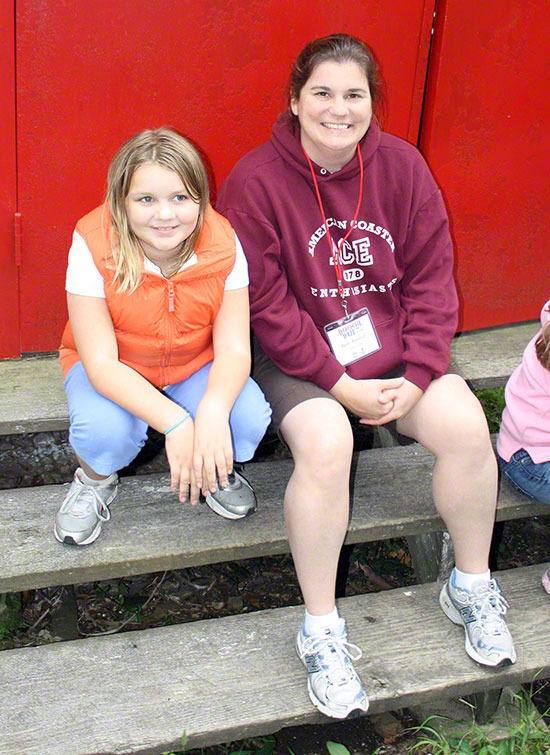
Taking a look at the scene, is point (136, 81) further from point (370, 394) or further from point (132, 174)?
point (370, 394)

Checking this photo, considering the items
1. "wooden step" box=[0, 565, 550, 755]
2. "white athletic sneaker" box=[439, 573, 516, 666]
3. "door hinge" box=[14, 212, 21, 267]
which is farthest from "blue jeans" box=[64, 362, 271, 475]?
"white athletic sneaker" box=[439, 573, 516, 666]

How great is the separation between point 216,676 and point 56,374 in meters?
1.17

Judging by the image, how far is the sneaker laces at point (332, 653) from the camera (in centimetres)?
200

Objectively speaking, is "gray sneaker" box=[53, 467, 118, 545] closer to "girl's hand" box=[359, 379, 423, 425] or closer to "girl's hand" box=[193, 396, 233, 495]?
"girl's hand" box=[193, 396, 233, 495]

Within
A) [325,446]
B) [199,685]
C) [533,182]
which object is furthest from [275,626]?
[533,182]

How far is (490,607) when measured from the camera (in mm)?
2174

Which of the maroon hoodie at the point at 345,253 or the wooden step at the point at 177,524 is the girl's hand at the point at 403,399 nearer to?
the maroon hoodie at the point at 345,253

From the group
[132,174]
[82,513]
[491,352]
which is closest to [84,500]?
[82,513]

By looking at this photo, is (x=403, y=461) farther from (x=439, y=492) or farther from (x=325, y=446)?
(x=325, y=446)

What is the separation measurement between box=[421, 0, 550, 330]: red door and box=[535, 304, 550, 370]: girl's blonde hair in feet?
2.98

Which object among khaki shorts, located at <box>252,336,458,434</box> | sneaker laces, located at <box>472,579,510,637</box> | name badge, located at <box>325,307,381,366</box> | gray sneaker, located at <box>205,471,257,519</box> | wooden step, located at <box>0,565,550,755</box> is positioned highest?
name badge, located at <box>325,307,381,366</box>

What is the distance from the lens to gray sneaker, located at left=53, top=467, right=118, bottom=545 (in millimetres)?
2207

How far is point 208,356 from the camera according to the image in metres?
2.32

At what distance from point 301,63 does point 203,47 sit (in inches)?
19.6
